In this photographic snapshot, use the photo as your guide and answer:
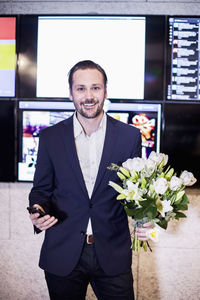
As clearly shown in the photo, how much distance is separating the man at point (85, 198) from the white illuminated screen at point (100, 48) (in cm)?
66

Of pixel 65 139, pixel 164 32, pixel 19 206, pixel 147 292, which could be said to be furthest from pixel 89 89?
pixel 147 292

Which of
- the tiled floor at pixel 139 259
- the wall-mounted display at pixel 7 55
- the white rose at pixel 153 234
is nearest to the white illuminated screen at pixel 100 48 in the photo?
the wall-mounted display at pixel 7 55

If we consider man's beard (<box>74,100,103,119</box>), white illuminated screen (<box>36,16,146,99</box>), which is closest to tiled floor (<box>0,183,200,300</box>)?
white illuminated screen (<box>36,16,146,99</box>)

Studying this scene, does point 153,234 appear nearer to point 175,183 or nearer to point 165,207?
point 165,207

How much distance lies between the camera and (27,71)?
2.39 m

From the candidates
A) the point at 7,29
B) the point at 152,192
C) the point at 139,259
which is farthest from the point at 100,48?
the point at 139,259

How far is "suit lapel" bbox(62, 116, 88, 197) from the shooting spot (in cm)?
160

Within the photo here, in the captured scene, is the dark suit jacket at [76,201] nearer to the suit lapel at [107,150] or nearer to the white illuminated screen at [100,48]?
the suit lapel at [107,150]

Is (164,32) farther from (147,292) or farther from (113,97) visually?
(147,292)

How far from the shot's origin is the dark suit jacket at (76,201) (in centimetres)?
161

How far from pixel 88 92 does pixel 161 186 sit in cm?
68

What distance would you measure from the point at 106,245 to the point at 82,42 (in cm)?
158

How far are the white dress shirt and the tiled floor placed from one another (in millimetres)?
1032

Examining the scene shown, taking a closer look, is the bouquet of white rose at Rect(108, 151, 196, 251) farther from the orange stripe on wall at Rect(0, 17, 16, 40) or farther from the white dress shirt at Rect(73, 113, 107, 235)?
the orange stripe on wall at Rect(0, 17, 16, 40)
